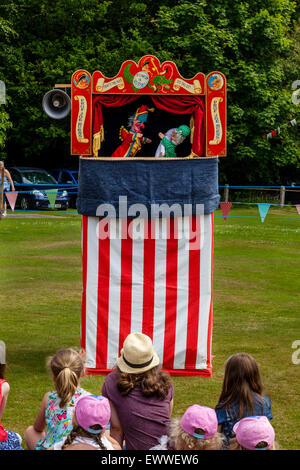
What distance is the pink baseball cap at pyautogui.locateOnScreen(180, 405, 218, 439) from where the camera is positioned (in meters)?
3.93

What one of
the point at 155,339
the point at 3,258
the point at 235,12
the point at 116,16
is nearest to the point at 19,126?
the point at 116,16

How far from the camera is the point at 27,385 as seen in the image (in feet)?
23.9

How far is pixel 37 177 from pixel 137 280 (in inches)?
753

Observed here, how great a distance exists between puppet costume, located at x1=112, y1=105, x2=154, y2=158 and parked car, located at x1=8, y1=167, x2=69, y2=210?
1535cm

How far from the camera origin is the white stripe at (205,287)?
7.39 m

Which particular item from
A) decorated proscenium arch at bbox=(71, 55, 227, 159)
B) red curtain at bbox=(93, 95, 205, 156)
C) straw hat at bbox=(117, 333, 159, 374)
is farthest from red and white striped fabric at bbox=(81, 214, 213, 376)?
straw hat at bbox=(117, 333, 159, 374)

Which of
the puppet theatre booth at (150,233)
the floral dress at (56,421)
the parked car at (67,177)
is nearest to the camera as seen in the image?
the floral dress at (56,421)

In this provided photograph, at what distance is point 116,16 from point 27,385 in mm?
26338

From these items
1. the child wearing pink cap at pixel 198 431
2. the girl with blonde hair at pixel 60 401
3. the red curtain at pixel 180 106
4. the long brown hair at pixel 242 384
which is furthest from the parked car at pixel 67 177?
the child wearing pink cap at pixel 198 431

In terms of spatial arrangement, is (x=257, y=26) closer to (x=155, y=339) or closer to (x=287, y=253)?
(x=287, y=253)

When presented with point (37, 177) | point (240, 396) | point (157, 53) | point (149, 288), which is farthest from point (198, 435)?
point (157, 53)

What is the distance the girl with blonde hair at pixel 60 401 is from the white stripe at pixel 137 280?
234cm

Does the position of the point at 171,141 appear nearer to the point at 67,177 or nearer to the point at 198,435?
the point at 198,435

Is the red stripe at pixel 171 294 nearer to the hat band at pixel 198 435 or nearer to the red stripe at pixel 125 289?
the red stripe at pixel 125 289
